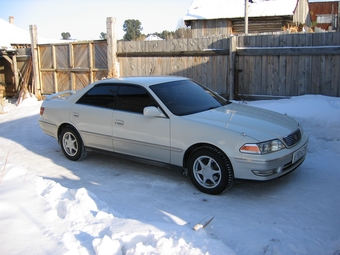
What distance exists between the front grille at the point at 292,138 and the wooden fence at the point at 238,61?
4455 millimetres

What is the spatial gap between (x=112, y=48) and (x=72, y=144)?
6.43 metres

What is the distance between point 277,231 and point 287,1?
24049 millimetres

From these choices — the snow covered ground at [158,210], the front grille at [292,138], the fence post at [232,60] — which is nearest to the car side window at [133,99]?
the snow covered ground at [158,210]

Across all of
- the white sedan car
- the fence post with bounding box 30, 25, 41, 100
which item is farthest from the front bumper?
the fence post with bounding box 30, 25, 41, 100

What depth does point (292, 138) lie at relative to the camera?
520 cm

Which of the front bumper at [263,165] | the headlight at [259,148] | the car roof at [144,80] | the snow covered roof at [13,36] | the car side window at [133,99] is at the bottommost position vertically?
the front bumper at [263,165]

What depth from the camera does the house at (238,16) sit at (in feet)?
78.7

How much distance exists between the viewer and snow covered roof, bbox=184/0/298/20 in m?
24.0

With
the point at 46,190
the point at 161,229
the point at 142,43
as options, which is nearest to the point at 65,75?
the point at 142,43

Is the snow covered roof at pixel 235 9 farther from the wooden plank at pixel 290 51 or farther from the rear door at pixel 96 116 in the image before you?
the rear door at pixel 96 116

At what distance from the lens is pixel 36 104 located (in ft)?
46.2

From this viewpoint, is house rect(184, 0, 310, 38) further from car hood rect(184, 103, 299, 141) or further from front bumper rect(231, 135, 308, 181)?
front bumper rect(231, 135, 308, 181)

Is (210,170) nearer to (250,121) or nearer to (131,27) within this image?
(250,121)

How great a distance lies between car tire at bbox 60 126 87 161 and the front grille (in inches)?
140
